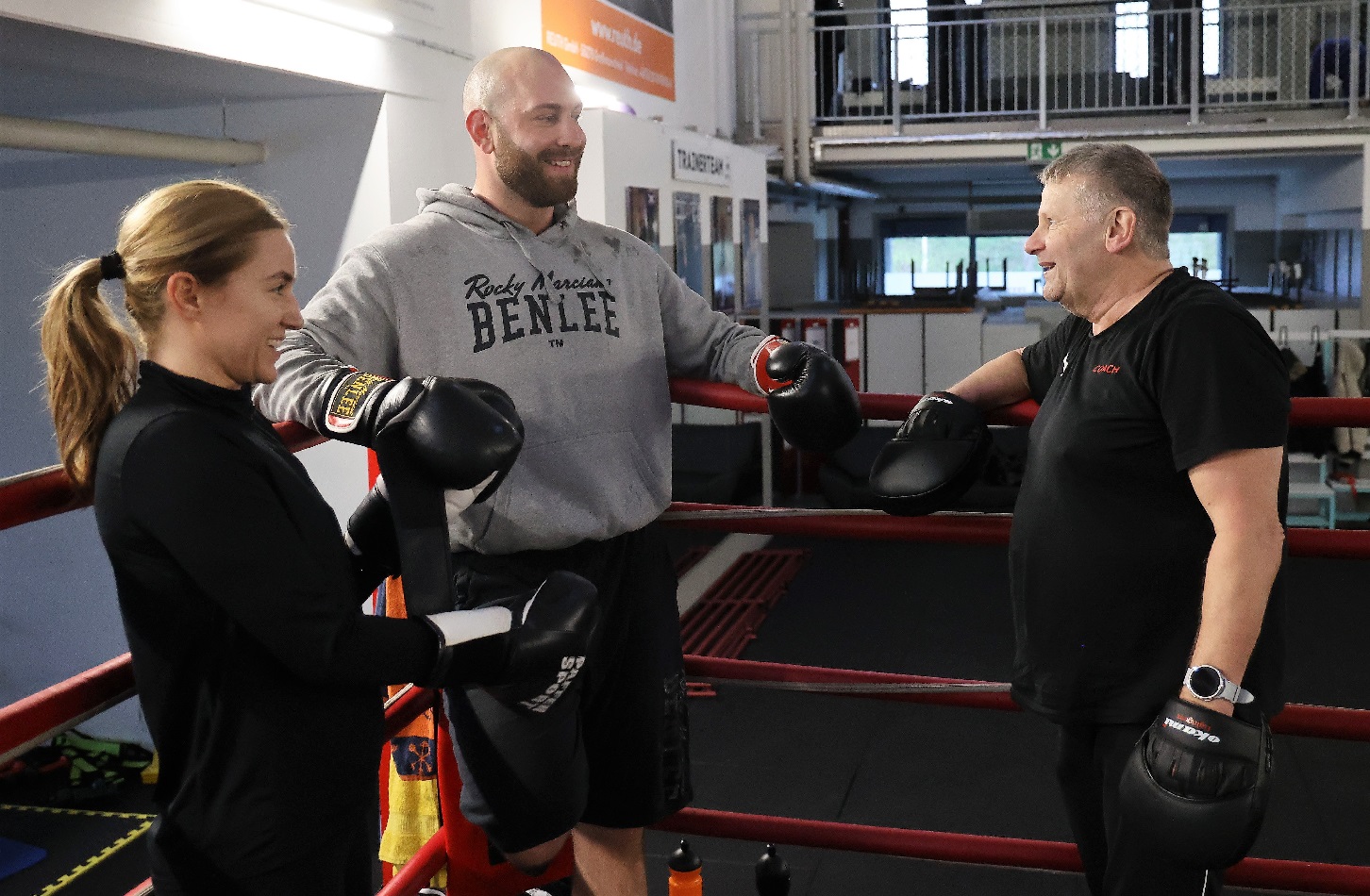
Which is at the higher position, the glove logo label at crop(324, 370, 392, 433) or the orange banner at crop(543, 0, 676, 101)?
the orange banner at crop(543, 0, 676, 101)

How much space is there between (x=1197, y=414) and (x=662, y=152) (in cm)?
516

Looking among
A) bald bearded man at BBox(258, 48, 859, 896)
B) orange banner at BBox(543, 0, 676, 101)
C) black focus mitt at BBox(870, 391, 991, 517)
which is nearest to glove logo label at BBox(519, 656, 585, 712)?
bald bearded man at BBox(258, 48, 859, 896)

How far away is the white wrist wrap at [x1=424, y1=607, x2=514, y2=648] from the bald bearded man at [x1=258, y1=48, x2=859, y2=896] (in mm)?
415

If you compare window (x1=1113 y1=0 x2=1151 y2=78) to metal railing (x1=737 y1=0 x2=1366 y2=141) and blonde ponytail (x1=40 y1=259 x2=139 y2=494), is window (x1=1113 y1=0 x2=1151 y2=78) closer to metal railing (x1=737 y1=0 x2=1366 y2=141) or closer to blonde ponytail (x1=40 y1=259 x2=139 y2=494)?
metal railing (x1=737 y1=0 x2=1366 y2=141)

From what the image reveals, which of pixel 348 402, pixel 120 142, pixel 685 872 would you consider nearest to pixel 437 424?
pixel 348 402

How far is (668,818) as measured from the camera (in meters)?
2.04

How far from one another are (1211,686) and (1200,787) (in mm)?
114

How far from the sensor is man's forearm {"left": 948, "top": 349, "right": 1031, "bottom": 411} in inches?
76.0

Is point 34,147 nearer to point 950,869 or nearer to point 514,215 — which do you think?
point 514,215

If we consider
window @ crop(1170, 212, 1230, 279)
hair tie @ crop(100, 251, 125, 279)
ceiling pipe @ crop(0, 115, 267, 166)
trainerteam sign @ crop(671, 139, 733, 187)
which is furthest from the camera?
window @ crop(1170, 212, 1230, 279)

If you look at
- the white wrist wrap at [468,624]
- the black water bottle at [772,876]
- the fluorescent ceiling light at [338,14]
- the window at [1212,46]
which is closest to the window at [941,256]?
the window at [1212,46]

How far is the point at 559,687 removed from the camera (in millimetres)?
1505

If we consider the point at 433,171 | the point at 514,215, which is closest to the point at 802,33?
the point at 433,171

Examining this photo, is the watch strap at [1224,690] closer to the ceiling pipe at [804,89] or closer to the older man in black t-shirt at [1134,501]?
the older man in black t-shirt at [1134,501]
